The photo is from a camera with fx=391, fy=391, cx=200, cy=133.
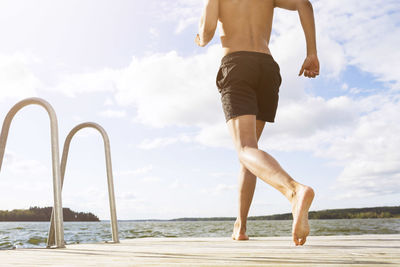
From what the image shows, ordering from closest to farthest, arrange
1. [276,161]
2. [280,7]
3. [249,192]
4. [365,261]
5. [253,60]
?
1. [365,261]
2. [276,161]
3. [253,60]
4. [280,7]
5. [249,192]

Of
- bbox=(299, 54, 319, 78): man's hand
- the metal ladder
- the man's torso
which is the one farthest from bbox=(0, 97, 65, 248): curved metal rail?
bbox=(299, 54, 319, 78): man's hand

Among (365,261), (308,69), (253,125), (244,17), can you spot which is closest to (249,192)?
(253,125)

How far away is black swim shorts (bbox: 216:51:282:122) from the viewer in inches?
101

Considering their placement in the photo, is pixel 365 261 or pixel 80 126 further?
pixel 80 126

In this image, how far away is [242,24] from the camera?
2760 mm

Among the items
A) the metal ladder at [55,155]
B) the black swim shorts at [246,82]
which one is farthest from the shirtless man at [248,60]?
the metal ladder at [55,155]

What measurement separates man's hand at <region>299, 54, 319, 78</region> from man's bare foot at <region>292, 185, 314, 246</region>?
3.96 feet

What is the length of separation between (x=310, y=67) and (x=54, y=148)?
1.82 meters

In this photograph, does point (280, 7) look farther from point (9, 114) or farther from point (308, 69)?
point (9, 114)

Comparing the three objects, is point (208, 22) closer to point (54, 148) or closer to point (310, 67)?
point (310, 67)

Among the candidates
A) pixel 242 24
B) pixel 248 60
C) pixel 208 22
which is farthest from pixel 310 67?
pixel 208 22

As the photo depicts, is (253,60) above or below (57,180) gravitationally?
above

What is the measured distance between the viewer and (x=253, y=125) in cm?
251

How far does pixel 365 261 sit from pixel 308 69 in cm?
160
